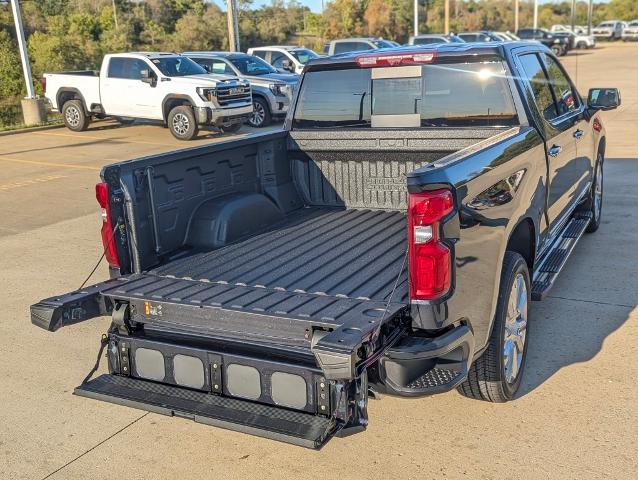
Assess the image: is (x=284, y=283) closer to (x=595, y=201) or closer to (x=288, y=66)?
(x=595, y=201)

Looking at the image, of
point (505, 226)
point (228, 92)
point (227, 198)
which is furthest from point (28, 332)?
point (228, 92)

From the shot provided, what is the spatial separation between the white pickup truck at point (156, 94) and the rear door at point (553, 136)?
36.0 ft

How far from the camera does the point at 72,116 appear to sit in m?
18.1

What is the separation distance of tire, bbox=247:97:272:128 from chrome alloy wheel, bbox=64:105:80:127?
171 inches

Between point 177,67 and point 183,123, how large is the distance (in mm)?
1520

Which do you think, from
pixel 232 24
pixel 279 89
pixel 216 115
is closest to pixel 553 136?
pixel 216 115

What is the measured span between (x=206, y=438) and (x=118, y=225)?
4.11ft

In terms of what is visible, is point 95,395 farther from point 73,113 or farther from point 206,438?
point 73,113

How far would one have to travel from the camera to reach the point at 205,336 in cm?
342

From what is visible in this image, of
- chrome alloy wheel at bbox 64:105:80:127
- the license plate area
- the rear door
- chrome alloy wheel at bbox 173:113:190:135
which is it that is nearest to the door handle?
the rear door

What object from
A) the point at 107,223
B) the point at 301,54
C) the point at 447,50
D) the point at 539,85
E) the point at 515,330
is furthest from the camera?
the point at 301,54

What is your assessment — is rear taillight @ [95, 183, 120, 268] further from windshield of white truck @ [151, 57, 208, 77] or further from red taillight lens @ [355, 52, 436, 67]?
Result: windshield of white truck @ [151, 57, 208, 77]

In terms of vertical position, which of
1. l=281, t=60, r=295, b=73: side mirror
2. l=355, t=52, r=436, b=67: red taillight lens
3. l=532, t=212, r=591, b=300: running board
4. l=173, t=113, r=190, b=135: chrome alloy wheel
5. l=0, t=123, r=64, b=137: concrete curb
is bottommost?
l=0, t=123, r=64, b=137: concrete curb

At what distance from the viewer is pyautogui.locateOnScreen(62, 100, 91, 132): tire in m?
17.8
